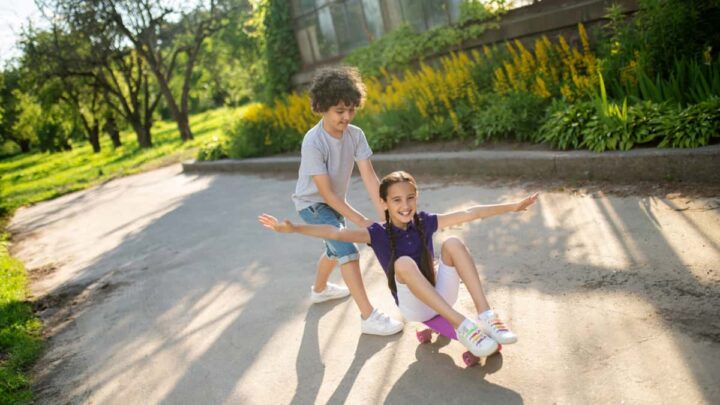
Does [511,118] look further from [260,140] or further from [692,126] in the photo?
[260,140]

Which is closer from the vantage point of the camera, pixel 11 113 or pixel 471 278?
pixel 471 278

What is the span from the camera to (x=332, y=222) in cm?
362

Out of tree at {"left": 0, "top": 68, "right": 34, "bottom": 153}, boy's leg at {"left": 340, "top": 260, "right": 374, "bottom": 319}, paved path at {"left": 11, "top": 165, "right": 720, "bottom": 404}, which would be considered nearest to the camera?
paved path at {"left": 11, "top": 165, "right": 720, "bottom": 404}

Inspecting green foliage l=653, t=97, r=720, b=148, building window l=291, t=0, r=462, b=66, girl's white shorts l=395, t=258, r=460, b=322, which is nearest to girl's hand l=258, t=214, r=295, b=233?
girl's white shorts l=395, t=258, r=460, b=322

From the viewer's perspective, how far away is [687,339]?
2.61 m

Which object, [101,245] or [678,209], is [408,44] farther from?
[678,209]

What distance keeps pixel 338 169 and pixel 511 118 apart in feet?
12.9

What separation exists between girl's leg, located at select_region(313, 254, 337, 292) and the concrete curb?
2894 millimetres

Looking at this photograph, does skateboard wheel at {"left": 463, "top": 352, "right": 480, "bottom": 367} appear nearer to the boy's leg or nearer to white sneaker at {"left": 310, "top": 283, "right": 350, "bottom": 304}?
the boy's leg

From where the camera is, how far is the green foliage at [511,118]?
22.1 ft

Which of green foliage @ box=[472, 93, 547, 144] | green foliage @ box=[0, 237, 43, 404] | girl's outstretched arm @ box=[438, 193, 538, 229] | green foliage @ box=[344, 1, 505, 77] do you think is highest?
A: green foliage @ box=[344, 1, 505, 77]

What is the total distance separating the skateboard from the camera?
9.17 ft

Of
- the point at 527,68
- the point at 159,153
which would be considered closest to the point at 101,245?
the point at 527,68

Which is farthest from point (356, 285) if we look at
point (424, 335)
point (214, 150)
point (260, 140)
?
point (214, 150)
